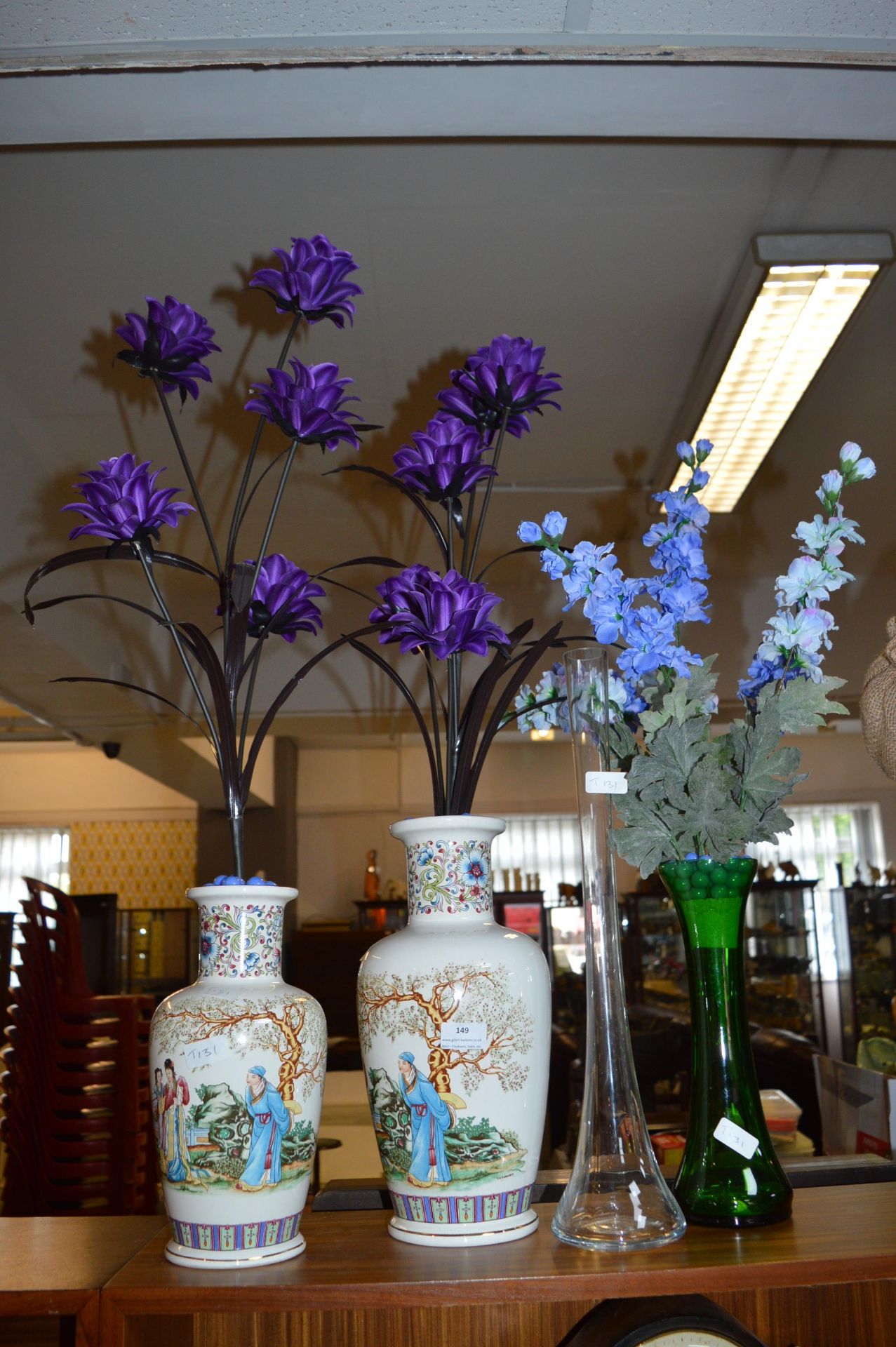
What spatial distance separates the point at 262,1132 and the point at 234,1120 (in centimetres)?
3

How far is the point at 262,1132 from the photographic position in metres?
0.96

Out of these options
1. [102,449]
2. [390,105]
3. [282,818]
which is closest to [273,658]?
[102,449]

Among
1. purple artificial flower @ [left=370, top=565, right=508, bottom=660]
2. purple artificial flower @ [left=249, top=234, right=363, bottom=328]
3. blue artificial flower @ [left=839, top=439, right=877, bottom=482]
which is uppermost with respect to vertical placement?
purple artificial flower @ [left=249, top=234, right=363, bottom=328]

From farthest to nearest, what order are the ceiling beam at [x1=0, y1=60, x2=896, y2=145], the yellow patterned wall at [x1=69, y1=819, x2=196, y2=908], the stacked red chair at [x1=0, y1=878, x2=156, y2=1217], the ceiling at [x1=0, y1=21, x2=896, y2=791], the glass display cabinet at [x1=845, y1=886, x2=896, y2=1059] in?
the yellow patterned wall at [x1=69, y1=819, x2=196, y2=908]
the glass display cabinet at [x1=845, y1=886, x2=896, y2=1059]
the stacked red chair at [x1=0, y1=878, x2=156, y2=1217]
the ceiling at [x1=0, y1=21, x2=896, y2=791]
the ceiling beam at [x1=0, y1=60, x2=896, y2=145]

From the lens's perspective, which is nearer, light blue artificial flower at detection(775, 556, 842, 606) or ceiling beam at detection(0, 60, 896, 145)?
light blue artificial flower at detection(775, 556, 842, 606)

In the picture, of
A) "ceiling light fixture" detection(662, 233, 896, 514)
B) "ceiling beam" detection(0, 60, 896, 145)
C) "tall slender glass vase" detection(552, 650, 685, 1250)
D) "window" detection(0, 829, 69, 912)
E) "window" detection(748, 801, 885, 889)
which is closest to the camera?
"tall slender glass vase" detection(552, 650, 685, 1250)

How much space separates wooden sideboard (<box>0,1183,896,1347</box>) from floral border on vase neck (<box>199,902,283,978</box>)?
251mm

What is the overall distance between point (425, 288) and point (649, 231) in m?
0.60

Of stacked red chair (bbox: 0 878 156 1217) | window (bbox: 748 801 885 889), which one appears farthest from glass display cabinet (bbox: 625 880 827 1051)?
stacked red chair (bbox: 0 878 156 1217)

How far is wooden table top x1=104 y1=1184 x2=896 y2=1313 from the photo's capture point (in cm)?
90

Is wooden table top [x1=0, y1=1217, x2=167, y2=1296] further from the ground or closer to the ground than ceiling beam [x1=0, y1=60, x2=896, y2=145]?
closer to the ground

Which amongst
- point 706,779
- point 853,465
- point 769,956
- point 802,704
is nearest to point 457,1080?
point 706,779

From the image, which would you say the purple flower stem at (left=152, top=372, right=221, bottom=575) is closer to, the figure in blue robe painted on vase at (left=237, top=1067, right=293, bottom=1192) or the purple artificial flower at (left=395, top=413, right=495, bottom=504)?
the purple artificial flower at (left=395, top=413, right=495, bottom=504)

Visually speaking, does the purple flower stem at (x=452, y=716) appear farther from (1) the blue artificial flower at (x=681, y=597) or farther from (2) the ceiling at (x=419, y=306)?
(2) the ceiling at (x=419, y=306)
